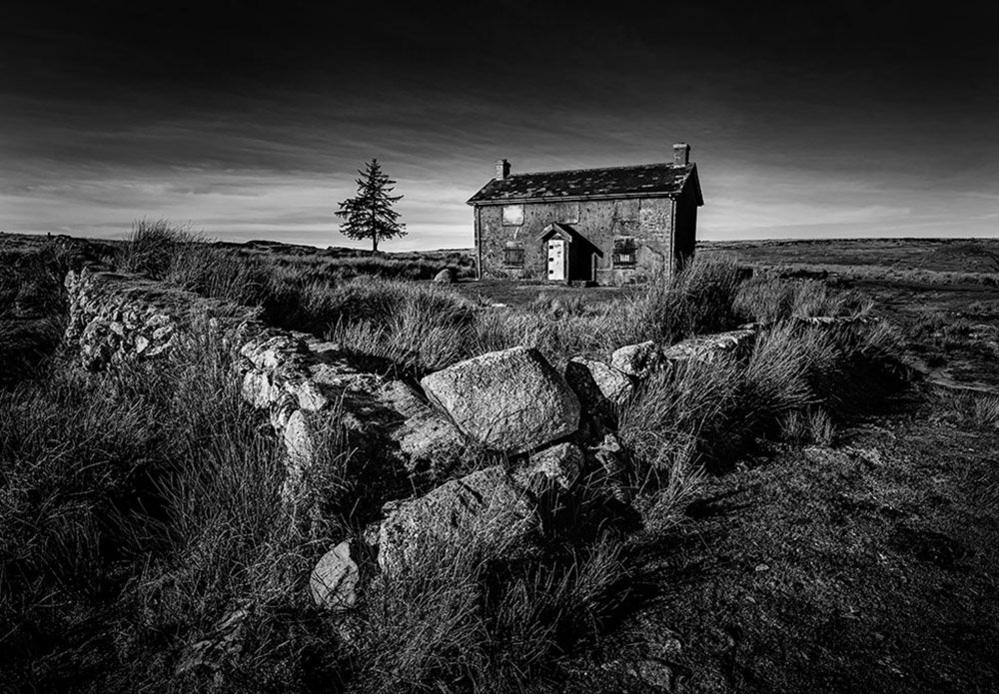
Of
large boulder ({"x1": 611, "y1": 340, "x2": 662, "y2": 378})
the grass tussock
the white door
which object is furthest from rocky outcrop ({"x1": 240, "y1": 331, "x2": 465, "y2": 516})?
the white door

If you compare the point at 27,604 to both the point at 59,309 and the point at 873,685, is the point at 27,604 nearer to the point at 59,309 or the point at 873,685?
the point at 873,685

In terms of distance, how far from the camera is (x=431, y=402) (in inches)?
134

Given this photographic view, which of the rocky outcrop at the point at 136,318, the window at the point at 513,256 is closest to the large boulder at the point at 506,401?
the rocky outcrop at the point at 136,318

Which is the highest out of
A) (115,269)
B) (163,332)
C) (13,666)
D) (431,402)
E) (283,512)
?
(115,269)

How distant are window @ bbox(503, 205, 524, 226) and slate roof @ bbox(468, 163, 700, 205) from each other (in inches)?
13.8

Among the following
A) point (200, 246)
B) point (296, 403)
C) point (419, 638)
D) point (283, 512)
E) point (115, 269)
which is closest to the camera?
point (419, 638)

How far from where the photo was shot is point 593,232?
78.9ft

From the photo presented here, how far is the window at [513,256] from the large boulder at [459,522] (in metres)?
23.5

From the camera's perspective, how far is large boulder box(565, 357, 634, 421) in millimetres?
4023

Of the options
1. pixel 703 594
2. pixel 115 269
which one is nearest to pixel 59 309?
pixel 115 269

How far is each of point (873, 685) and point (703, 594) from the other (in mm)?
716

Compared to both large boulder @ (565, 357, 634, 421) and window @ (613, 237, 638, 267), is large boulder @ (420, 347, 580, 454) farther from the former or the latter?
window @ (613, 237, 638, 267)

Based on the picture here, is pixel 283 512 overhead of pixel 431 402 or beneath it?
beneath

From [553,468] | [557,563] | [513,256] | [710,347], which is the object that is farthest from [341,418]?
[513,256]
